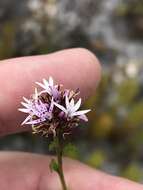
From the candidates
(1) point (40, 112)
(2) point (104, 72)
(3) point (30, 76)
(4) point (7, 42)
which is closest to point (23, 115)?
(3) point (30, 76)

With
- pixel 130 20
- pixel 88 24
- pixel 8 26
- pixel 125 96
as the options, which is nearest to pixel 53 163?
pixel 125 96

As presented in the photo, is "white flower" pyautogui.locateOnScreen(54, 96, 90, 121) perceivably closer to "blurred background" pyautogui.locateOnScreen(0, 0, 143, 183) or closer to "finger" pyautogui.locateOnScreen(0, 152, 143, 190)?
"finger" pyautogui.locateOnScreen(0, 152, 143, 190)

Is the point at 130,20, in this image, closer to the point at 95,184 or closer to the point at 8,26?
the point at 8,26

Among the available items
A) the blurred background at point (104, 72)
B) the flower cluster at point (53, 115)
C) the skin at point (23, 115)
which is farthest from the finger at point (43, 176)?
the blurred background at point (104, 72)

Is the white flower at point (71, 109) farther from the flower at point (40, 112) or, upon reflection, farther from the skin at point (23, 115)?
the skin at point (23, 115)

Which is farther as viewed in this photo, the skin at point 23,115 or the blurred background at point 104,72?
the blurred background at point 104,72

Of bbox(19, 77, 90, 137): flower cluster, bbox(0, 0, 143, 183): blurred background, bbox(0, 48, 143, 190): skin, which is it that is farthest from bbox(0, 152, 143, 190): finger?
bbox(0, 0, 143, 183): blurred background

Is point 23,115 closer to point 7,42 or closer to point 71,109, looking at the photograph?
point 71,109
